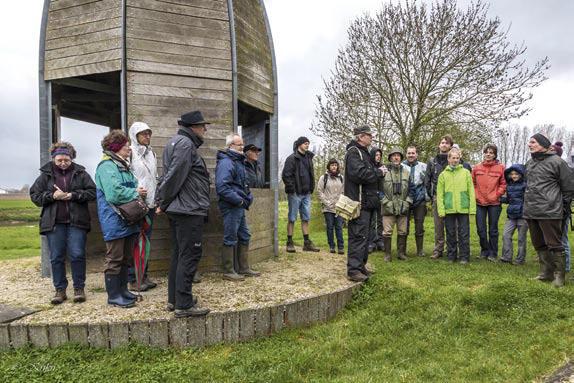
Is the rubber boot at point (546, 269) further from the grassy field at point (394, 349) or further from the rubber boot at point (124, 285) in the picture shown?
the rubber boot at point (124, 285)

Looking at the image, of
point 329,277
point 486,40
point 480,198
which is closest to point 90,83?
point 329,277

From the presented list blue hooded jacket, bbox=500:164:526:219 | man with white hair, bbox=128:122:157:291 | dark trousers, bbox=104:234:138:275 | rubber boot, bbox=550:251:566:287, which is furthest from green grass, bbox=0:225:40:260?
rubber boot, bbox=550:251:566:287

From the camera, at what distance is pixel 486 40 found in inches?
614

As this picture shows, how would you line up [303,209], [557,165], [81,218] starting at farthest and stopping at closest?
[303,209], [557,165], [81,218]

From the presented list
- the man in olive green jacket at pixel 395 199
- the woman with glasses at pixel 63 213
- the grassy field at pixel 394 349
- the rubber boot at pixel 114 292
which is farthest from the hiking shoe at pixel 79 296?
the man in olive green jacket at pixel 395 199

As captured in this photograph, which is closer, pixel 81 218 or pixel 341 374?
pixel 341 374

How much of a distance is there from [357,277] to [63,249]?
12.8 ft

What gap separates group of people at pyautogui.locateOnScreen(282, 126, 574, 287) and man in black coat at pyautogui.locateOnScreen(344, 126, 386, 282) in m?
0.01

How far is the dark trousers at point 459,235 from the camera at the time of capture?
720 cm

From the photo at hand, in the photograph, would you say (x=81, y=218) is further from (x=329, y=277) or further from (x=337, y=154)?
(x=337, y=154)

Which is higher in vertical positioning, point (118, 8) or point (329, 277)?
point (118, 8)

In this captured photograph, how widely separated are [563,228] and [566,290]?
4.23ft

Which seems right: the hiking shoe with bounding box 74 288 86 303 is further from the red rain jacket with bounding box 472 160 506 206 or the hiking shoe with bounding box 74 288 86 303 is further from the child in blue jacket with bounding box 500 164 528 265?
the child in blue jacket with bounding box 500 164 528 265

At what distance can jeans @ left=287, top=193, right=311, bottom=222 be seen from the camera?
8.04 metres
